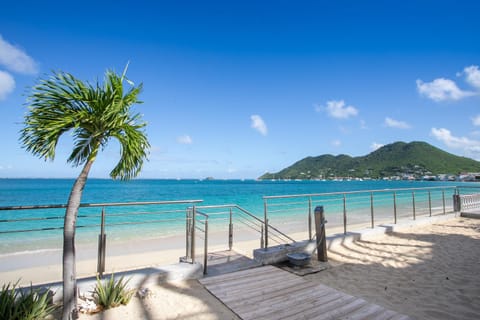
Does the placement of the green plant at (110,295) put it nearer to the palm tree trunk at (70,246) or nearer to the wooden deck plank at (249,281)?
the palm tree trunk at (70,246)

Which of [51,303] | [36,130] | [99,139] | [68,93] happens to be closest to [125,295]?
[51,303]

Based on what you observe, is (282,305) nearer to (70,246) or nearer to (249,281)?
(249,281)

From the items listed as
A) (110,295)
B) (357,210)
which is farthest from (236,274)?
(357,210)

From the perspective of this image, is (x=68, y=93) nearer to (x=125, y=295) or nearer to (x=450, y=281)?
(x=125, y=295)

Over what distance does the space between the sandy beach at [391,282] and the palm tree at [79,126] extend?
1041mm

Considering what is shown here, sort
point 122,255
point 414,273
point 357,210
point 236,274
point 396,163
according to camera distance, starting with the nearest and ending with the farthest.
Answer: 1. point 236,274
2. point 414,273
3. point 122,255
4. point 357,210
5. point 396,163

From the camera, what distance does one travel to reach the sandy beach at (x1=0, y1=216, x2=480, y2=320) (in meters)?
2.64

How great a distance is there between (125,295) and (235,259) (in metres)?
2.16

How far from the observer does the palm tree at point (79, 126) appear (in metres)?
2.07

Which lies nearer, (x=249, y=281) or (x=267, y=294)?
(x=267, y=294)

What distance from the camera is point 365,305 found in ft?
9.09

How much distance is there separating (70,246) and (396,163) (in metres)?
77.5

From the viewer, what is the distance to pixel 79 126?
7.38 ft

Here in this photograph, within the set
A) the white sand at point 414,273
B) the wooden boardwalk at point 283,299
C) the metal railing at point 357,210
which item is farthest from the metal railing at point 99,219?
the white sand at point 414,273
